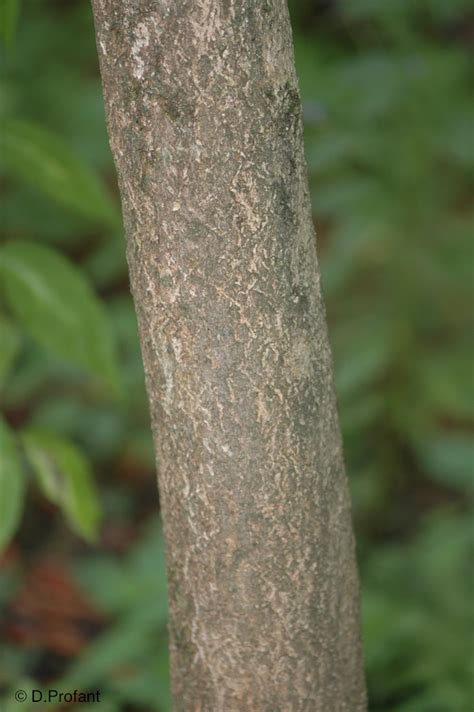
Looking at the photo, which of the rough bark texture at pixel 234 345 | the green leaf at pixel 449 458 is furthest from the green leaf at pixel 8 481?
the green leaf at pixel 449 458

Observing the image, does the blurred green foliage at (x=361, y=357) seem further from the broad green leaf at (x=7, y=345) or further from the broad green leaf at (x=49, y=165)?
the broad green leaf at (x=7, y=345)

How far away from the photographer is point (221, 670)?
164 centimetres

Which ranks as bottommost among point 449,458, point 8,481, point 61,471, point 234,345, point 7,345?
point 234,345

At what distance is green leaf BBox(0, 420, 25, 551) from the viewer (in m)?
2.02

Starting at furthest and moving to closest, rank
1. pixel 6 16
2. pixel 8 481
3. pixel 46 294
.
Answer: pixel 46 294
pixel 8 481
pixel 6 16

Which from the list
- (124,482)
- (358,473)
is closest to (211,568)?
(358,473)

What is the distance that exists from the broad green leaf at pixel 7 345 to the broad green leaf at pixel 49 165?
0.35m

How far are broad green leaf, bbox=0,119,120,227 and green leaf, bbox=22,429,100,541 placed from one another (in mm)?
558

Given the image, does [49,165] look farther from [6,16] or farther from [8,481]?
[8,481]

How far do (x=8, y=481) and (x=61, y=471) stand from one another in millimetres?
233

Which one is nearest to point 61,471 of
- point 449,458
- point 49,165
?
point 49,165

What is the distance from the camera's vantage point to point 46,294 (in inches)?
84.0

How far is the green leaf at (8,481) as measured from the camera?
2.02m

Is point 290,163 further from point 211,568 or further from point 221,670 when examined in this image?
point 221,670
